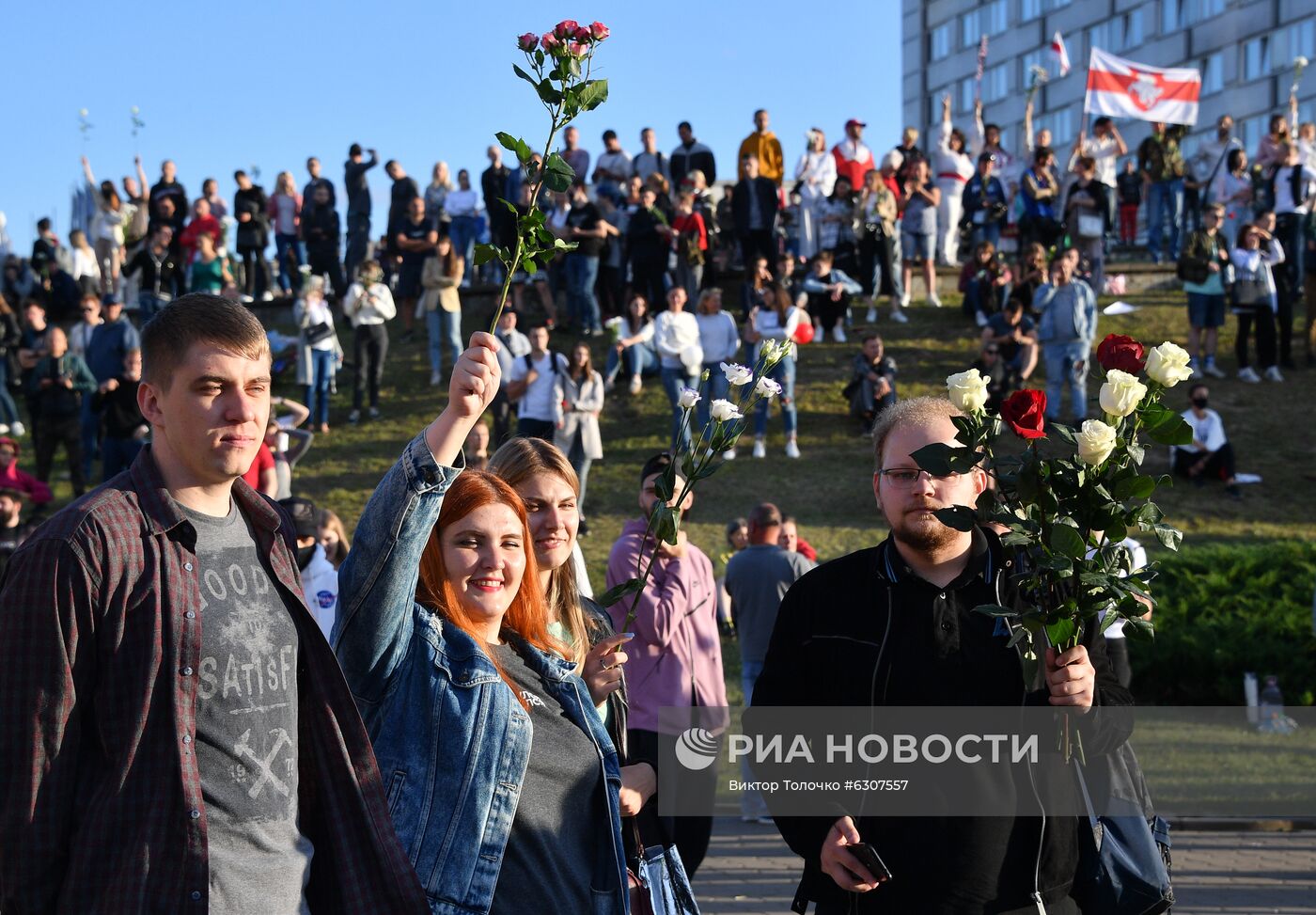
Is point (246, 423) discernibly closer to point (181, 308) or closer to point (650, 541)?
point (181, 308)

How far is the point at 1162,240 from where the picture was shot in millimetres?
24250

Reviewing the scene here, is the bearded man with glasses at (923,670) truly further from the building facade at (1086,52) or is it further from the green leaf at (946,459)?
the building facade at (1086,52)

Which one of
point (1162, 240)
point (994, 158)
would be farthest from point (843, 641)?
point (1162, 240)

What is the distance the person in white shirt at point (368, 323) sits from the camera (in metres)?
18.3

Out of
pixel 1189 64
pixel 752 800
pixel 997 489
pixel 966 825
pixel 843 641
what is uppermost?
pixel 1189 64

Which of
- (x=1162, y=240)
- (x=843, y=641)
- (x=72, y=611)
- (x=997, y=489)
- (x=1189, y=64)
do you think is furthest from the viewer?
(x=1189, y=64)

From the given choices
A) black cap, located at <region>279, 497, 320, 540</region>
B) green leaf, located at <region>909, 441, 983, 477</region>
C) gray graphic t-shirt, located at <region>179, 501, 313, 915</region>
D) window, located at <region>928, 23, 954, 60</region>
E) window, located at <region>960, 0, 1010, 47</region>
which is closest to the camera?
gray graphic t-shirt, located at <region>179, 501, 313, 915</region>

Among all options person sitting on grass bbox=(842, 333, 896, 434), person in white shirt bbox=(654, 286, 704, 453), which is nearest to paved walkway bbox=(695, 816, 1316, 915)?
person in white shirt bbox=(654, 286, 704, 453)

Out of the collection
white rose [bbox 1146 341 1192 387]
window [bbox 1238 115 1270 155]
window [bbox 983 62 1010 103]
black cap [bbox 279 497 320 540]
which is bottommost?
black cap [bbox 279 497 320 540]

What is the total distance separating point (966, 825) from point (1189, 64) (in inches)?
2329

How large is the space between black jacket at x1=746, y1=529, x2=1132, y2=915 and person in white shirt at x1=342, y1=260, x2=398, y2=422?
15.0 m

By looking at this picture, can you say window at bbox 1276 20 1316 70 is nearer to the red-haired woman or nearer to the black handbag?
the black handbag

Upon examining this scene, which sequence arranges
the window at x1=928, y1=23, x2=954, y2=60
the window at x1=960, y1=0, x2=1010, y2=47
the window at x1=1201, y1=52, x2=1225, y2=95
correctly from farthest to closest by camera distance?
the window at x1=928, y1=23, x2=954, y2=60, the window at x1=960, y1=0, x2=1010, y2=47, the window at x1=1201, y1=52, x2=1225, y2=95

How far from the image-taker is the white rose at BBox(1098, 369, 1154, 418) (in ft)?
10.5
